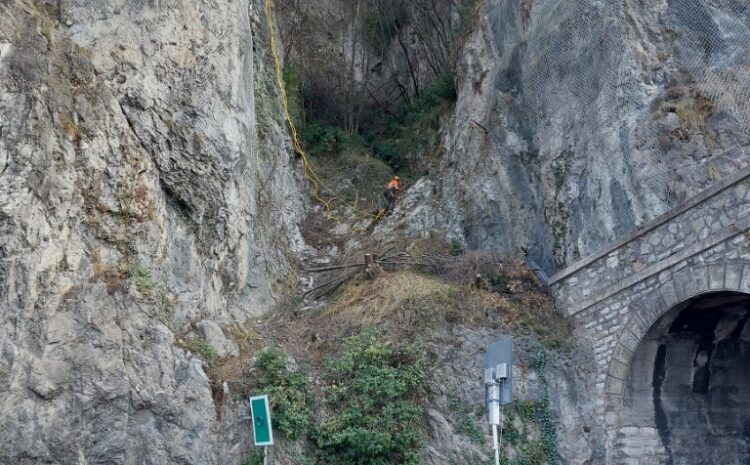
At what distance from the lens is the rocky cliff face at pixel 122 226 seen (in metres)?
9.20

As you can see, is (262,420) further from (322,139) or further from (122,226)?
(322,139)

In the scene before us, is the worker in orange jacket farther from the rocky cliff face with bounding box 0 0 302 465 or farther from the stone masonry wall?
the stone masonry wall

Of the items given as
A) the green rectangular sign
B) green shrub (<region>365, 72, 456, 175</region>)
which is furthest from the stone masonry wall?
green shrub (<region>365, 72, 456, 175</region>)

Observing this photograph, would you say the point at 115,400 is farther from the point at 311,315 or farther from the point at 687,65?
the point at 687,65

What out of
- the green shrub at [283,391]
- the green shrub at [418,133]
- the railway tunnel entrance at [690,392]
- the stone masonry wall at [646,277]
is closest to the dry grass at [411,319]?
the green shrub at [283,391]

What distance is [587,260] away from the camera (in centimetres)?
1133

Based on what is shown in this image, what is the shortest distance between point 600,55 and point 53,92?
Result: 7.81m

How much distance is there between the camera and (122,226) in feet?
34.5

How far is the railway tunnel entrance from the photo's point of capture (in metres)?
10.6

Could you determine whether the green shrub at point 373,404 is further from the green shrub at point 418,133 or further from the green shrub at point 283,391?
the green shrub at point 418,133

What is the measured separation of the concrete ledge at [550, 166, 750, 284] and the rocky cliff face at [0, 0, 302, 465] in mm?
4740

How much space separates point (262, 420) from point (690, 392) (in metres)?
5.96

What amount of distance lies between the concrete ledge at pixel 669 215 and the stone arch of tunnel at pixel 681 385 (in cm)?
81

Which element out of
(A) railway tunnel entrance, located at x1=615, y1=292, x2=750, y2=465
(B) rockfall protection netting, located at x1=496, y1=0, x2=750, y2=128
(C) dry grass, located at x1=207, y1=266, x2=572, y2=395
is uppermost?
(B) rockfall protection netting, located at x1=496, y1=0, x2=750, y2=128
